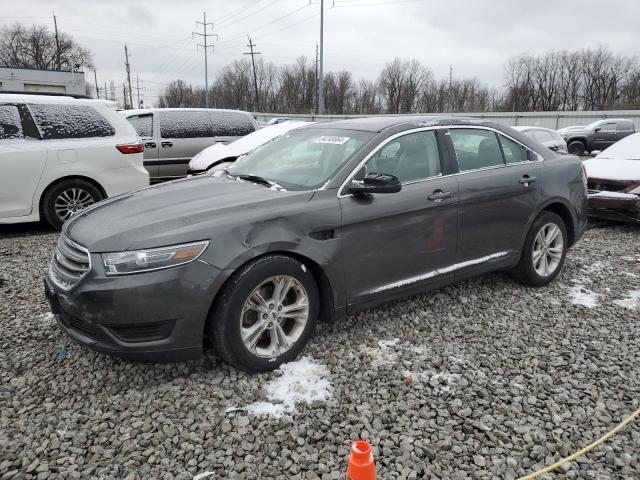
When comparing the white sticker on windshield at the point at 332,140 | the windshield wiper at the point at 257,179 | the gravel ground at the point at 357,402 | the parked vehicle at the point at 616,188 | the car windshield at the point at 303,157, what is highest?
the white sticker on windshield at the point at 332,140

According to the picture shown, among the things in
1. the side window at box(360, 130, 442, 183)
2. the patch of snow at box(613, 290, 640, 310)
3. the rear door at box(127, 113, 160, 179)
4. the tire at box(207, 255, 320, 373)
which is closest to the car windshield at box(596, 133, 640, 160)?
the patch of snow at box(613, 290, 640, 310)

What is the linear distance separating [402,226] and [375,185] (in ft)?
1.50

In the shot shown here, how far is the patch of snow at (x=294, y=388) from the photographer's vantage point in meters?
2.88

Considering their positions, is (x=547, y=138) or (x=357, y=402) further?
(x=547, y=138)

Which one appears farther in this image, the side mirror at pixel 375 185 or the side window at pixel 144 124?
the side window at pixel 144 124

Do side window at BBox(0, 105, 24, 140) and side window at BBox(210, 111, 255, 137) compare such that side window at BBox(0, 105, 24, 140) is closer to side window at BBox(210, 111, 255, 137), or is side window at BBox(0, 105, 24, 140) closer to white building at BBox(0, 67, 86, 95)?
side window at BBox(210, 111, 255, 137)

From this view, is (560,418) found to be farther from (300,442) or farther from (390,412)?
(300,442)

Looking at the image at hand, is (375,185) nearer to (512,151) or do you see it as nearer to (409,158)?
(409,158)

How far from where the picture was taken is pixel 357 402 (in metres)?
2.96

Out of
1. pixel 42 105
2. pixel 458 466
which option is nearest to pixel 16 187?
pixel 42 105

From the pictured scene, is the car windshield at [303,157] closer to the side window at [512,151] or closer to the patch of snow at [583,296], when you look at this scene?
the side window at [512,151]

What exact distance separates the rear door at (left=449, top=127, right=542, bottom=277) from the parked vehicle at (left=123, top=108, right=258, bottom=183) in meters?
6.82

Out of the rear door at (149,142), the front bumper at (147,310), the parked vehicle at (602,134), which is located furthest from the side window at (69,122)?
the parked vehicle at (602,134)

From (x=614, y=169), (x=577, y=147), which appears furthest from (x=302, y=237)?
(x=577, y=147)
